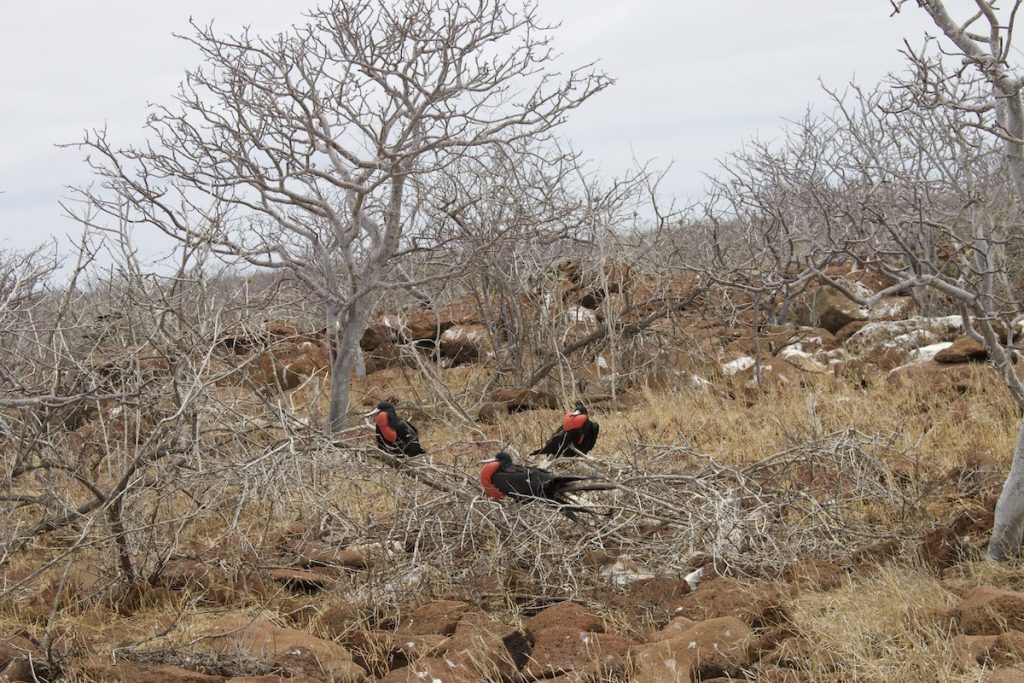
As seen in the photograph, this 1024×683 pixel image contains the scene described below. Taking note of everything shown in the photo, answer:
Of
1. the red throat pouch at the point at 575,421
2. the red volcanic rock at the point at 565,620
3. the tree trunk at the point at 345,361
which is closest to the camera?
the red volcanic rock at the point at 565,620

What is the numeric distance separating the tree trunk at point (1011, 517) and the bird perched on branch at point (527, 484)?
1.58 metres

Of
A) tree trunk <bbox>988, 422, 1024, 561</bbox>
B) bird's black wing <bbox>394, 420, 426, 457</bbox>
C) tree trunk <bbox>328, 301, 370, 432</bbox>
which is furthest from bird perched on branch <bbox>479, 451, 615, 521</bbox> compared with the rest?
tree trunk <bbox>328, 301, 370, 432</bbox>

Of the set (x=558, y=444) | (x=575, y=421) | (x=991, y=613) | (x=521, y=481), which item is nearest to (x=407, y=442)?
(x=558, y=444)

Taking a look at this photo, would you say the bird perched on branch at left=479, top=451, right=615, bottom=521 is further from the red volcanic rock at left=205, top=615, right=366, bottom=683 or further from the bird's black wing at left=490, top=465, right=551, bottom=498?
the red volcanic rock at left=205, top=615, right=366, bottom=683

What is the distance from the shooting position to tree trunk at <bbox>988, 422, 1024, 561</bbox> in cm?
386

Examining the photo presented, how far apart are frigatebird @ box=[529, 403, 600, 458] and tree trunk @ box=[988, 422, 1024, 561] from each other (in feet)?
6.15

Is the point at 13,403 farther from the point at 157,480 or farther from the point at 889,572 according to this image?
the point at 889,572

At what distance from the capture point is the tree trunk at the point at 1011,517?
3.86m

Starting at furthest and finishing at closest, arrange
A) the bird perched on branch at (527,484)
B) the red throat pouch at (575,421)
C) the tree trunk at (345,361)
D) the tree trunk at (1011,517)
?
the tree trunk at (345,361) → the red throat pouch at (575,421) → the bird perched on branch at (527,484) → the tree trunk at (1011,517)

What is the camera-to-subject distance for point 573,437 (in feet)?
16.5

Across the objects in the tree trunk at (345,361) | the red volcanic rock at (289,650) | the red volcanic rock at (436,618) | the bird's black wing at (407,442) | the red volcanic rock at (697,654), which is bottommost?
the red volcanic rock at (697,654)

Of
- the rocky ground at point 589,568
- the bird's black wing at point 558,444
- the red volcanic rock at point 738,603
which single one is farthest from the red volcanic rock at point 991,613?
the bird's black wing at point 558,444

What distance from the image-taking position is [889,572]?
392 cm

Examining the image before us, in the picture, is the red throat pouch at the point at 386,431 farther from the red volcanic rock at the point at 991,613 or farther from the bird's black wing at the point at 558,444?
the red volcanic rock at the point at 991,613
